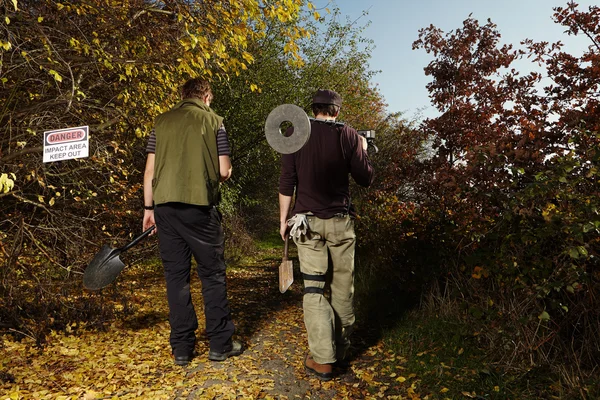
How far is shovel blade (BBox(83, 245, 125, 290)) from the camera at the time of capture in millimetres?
3859

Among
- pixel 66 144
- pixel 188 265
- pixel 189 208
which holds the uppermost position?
pixel 66 144

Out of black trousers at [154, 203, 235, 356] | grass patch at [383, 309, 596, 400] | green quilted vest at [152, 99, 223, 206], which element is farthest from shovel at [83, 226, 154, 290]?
grass patch at [383, 309, 596, 400]

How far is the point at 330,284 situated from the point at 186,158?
1.56 m

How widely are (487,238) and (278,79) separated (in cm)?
775

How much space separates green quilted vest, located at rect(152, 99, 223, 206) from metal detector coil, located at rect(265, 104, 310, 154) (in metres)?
0.73

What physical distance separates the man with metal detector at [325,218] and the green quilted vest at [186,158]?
2.14ft

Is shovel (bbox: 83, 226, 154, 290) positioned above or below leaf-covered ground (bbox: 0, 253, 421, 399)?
above

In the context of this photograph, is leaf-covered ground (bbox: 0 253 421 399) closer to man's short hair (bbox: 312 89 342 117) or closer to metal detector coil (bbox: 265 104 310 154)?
metal detector coil (bbox: 265 104 310 154)

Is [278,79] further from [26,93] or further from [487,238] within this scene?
[487,238]

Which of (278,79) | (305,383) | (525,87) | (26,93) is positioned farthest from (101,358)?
(278,79)

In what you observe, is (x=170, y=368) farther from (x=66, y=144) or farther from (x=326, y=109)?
(x=326, y=109)

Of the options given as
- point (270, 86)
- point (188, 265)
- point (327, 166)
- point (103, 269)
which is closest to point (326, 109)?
point (327, 166)

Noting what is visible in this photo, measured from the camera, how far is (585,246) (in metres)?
2.87

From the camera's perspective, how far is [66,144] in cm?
353
